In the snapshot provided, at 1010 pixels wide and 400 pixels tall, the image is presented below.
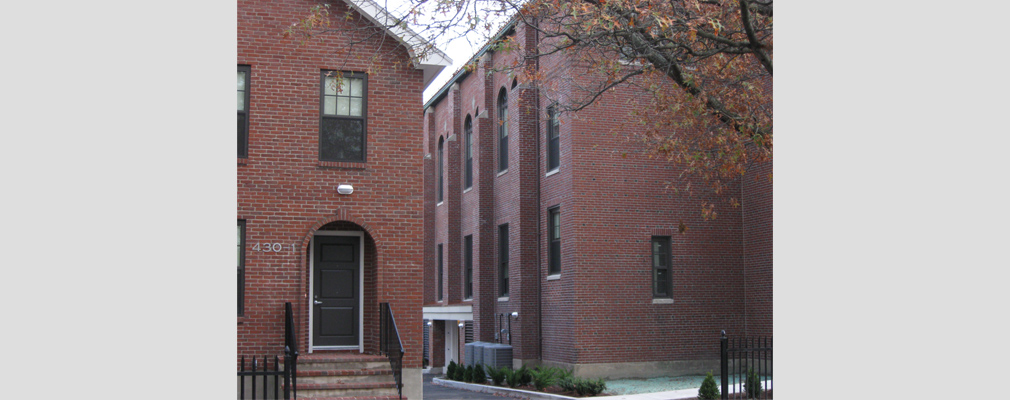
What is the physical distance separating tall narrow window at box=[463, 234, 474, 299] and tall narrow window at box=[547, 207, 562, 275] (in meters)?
7.17

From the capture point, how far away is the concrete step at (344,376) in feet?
45.1

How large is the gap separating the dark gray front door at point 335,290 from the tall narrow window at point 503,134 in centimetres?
1231

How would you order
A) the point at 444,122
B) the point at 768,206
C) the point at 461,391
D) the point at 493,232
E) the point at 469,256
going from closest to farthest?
the point at 768,206
the point at 461,391
the point at 493,232
the point at 469,256
the point at 444,122

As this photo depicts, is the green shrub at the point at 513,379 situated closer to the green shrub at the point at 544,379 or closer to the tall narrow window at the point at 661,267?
the green shrub at the point at 544,379

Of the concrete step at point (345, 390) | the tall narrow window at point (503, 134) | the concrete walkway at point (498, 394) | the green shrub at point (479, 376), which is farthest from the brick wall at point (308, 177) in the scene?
the tall narrow window at point (503, 134)

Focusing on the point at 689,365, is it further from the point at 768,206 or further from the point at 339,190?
the point at 339,190

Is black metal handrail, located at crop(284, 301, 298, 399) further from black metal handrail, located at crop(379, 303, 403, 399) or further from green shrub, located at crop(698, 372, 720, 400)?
green shrub, located at crop(698, 372, 720, 400)

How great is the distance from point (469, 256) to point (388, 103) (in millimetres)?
16293

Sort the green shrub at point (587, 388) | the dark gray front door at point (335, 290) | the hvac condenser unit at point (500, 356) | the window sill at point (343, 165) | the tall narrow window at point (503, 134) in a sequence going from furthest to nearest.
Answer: the tall narrow window at point (503, 134), the hvac condenser unit at point (500, 356), the green shrub at point (587, 388), the dark gray front door at point (335, 290), the window sill at point (343, 165)

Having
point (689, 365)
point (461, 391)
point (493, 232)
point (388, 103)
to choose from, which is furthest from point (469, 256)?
point (388, 103)

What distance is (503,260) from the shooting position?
27406 millimetres

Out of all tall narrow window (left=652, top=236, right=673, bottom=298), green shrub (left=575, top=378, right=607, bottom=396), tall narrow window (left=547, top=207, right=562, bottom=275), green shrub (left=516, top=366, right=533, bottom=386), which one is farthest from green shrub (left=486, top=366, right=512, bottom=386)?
tall narrow window (left=652, top=236, right=673, bottom=298)

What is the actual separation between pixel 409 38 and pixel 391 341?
5.03m

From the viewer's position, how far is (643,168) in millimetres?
22531
